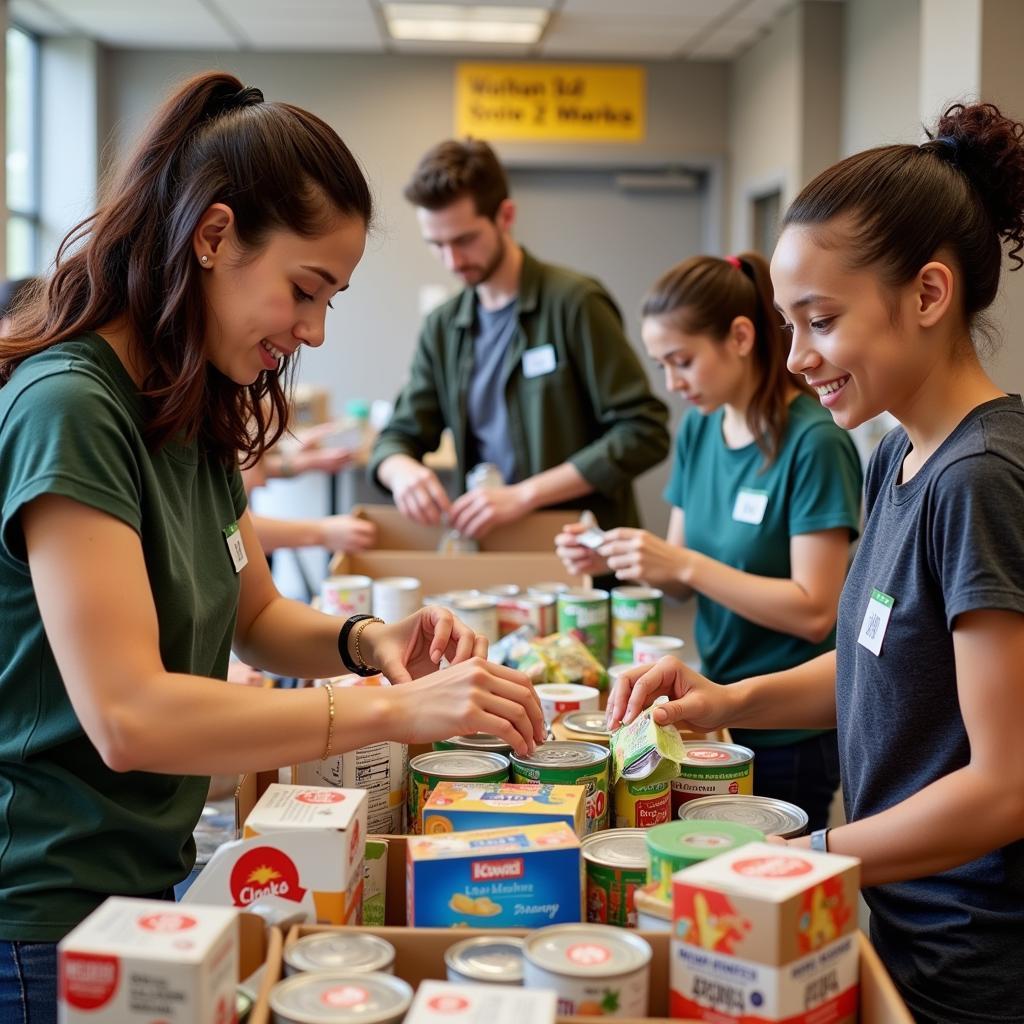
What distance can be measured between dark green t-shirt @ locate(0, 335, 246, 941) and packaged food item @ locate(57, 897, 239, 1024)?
11.1 inches

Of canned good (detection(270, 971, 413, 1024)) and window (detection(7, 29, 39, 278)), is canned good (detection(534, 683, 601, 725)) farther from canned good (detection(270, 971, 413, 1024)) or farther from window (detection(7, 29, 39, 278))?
window (detection(7, 29, 39, 278))

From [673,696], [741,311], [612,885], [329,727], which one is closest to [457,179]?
[741,311]

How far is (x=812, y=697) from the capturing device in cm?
150

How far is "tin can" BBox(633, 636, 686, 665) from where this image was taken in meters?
1.91

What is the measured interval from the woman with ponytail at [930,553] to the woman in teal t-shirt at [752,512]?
2.21ft

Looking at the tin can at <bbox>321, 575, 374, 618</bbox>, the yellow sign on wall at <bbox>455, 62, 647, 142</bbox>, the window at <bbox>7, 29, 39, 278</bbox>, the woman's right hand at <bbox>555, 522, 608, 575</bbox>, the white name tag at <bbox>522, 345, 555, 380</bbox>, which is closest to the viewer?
the tin can at <bbox>321, 575, 374, 618</bbox>

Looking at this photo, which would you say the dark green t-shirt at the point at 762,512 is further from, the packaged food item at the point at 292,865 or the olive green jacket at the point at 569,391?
the packaged food item at the point at 292,865

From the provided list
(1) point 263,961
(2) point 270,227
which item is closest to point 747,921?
(1) point 263,961

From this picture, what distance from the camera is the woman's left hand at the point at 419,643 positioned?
4.74 ft

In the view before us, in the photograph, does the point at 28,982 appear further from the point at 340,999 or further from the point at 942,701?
the point at 942,701

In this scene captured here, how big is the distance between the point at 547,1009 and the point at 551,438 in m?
2.26

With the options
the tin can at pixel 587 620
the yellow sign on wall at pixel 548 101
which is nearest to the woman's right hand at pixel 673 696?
the tin can at pixel 587 620

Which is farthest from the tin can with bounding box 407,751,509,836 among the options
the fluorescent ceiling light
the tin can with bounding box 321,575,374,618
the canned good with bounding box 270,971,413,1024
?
the fluorescent ceiling light

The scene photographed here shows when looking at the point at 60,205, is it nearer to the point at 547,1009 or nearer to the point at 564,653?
the point at 564,653
